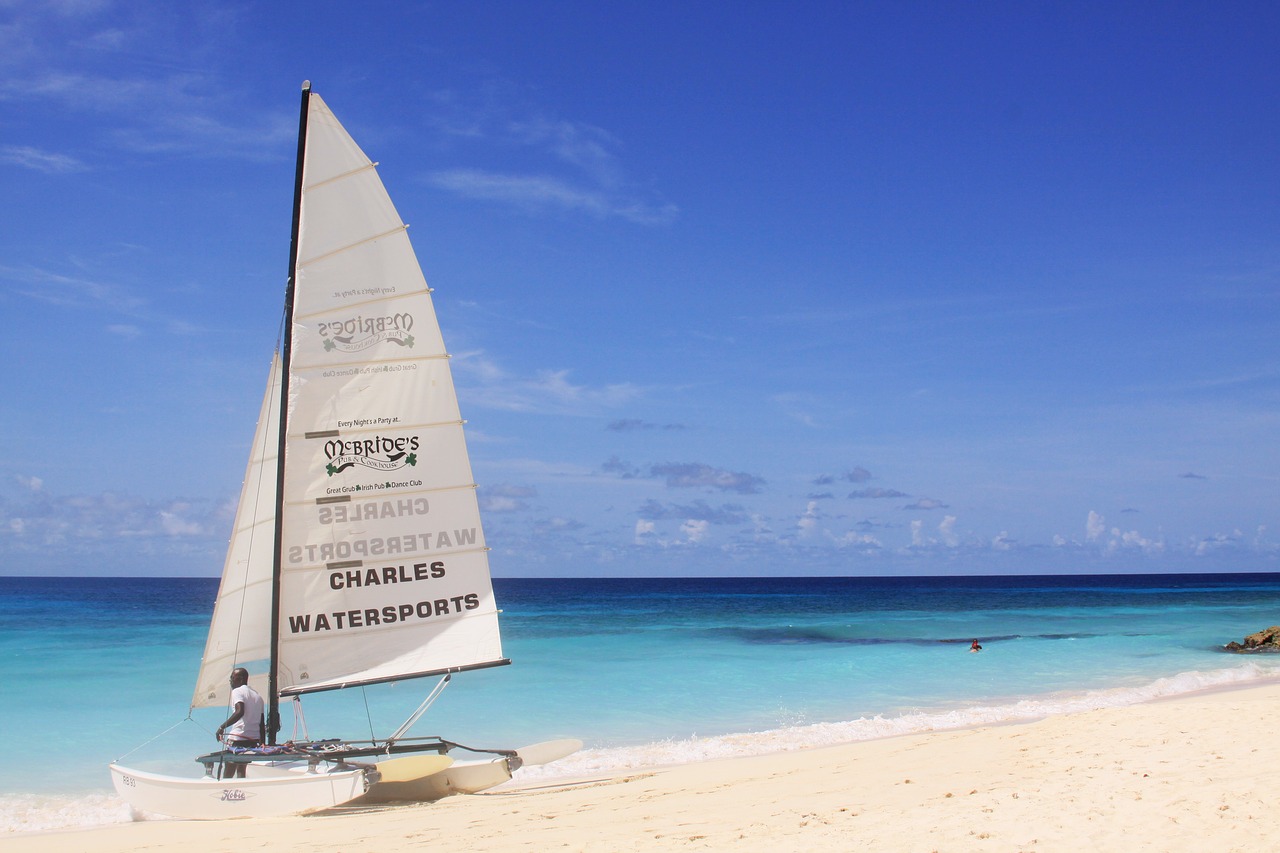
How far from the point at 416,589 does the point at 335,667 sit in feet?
3.66

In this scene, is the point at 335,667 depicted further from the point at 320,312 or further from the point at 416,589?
the point at 320,312

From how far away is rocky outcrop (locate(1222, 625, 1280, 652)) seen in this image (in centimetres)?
2666

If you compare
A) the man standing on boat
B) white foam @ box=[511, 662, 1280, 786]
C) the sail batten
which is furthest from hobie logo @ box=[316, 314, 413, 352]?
white foam @ box=[511, 662, 1280, 786]

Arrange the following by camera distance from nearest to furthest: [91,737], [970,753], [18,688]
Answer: [970,753]
[91,737]
[18,688]

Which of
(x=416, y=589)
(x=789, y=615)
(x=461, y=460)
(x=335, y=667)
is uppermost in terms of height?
(x=461, y=460)

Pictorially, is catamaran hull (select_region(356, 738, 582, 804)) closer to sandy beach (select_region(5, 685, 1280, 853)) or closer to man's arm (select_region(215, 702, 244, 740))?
sandy beach (select_region(5, 685, 1280, 853))

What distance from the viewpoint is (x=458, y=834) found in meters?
7.76

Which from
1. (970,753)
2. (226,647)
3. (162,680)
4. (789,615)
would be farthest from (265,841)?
(789,615)

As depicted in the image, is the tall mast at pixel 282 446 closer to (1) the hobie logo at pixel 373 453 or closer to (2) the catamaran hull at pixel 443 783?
(1) the hobie logo at pixel 373 453

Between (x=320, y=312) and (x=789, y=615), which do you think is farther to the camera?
(x=789, y=615)

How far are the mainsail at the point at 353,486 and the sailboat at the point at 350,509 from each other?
0.01m

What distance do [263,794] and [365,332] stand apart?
463 centimetres

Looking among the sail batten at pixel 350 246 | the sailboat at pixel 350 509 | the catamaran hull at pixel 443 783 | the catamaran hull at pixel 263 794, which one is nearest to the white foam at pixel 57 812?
the sailboat at pixel 350 509

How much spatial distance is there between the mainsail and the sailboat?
0.05 feet
